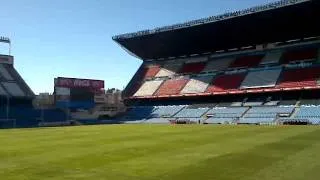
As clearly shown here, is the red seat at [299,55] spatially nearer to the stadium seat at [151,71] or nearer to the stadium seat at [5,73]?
the stadium seat at [151,71]

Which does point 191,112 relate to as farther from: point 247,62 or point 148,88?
point 148,88

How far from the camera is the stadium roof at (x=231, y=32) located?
215 ft

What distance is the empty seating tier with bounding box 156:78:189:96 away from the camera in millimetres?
83081

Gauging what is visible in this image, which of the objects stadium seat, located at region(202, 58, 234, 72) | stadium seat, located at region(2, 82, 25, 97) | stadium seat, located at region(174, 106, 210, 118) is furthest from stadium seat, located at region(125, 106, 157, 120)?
stadium seat, located at region(2, 82, 25, 97)

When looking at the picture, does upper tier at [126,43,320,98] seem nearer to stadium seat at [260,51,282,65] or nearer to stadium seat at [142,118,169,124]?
stadium seat at [260,51,282,65]

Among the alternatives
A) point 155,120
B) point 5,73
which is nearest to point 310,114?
point 155,120

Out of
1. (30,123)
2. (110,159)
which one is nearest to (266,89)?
(30,123)

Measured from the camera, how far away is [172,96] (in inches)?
3233

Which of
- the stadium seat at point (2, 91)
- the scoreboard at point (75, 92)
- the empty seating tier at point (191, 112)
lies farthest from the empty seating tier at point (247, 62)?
the stadium seat at point (2, 91)

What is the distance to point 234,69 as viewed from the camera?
261ft

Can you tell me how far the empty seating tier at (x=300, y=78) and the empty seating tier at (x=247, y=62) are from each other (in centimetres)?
763

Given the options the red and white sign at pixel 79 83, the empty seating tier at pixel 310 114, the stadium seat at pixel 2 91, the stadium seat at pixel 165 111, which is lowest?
the empty seating tier at pixel 310 114

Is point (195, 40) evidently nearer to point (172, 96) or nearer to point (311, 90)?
point (172, 96)

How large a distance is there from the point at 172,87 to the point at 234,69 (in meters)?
13.1
